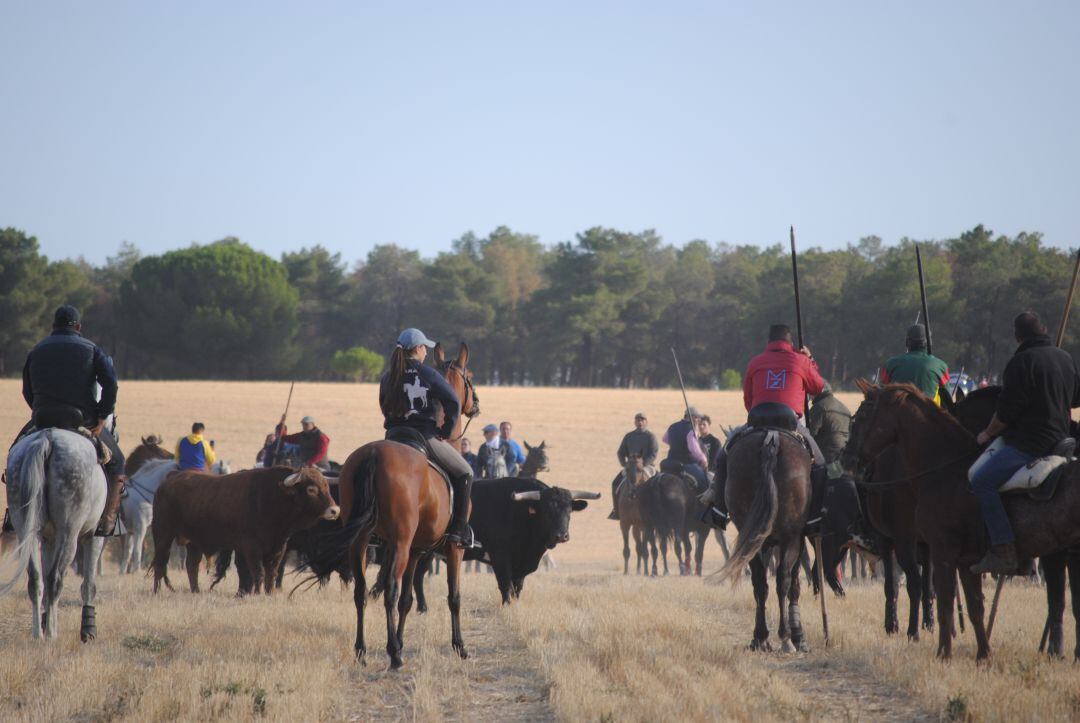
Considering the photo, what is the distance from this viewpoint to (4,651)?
8.88m

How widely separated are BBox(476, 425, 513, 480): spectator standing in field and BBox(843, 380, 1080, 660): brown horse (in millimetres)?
12157

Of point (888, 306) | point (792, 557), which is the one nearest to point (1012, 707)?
point (792, 557)

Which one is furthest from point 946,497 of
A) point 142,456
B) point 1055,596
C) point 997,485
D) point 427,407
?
point 142,456

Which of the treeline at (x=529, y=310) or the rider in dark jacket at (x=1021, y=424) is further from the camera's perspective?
the treeline at (x=529, y=310)

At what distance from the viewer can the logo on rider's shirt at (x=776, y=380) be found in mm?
10266

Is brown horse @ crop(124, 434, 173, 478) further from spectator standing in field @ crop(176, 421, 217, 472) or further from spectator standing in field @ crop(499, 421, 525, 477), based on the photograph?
spectator standing in field @ crop(499, 421, 525, 477)

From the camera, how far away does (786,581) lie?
384 inches

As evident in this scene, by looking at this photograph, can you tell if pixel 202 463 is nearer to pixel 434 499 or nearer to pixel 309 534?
pixel 309 534

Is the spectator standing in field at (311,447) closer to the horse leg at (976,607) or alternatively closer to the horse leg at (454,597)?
the horse leg at (454,597)

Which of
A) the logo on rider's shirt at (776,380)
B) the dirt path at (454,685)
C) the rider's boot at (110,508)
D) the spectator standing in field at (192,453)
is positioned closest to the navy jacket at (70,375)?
the rider's boot at (110,508)

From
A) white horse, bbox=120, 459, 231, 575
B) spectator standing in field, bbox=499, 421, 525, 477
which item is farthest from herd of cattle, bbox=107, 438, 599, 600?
spectator standing in field, bbox=499, 421, 525, 477

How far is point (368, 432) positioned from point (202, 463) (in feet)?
80.1

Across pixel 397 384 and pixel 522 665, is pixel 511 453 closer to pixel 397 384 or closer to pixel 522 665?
pixel 397 384

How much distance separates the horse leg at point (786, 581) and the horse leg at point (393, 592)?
3.04 metres
